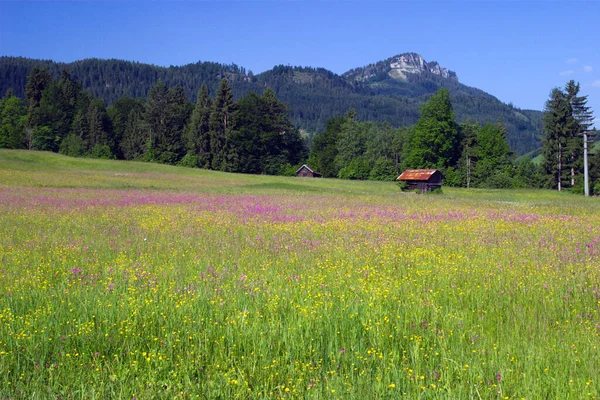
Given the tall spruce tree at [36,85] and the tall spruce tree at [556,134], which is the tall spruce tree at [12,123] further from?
the tall spruce tree at [556,134]

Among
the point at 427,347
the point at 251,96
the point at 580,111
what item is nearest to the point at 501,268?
the point at 427,347

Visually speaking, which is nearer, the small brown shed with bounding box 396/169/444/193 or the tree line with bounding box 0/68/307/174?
the small brown shed with bounding box 396/169/444/193

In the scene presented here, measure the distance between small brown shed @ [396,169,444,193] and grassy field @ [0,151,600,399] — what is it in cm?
4359

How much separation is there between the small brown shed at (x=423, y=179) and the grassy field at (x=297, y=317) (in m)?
43.6

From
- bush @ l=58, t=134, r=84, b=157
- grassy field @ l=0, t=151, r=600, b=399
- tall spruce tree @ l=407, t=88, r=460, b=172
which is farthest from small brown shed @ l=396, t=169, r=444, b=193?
bush @ l=58, t=134, r=84, b=157

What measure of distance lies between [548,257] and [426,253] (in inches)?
101

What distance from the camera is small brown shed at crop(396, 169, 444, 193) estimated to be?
2197 inches

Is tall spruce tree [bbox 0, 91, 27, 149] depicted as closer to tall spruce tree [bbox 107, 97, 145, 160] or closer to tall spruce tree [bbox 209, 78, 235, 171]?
tall spruce tree [bbox 107, 97, 145, 160]

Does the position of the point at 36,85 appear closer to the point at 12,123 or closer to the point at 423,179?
the point at 12,123

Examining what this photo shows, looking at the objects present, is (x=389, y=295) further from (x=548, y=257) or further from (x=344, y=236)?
(x=344, y=236)

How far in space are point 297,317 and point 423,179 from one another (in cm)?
5192

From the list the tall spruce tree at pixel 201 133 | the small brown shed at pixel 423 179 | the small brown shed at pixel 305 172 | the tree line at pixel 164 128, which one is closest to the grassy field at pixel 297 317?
the small brown shed at pixel 423 179

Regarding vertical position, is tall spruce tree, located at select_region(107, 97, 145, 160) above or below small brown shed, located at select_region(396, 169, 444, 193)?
above

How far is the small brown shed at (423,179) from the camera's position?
183 ft
